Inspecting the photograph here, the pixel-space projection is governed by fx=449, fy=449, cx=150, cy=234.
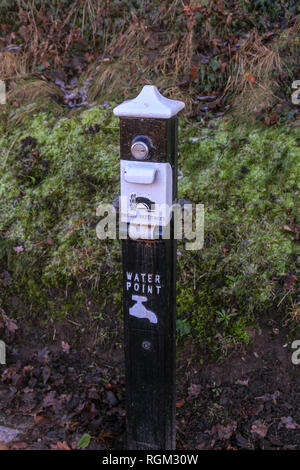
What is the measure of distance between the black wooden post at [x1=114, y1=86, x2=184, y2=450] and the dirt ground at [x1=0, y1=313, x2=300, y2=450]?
504 millimetres

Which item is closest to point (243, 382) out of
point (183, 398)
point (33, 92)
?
point (183, 398)

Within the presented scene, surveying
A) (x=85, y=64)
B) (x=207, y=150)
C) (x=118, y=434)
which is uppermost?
(x=85, y=64)

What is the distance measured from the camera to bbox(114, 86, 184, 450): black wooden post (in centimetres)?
257

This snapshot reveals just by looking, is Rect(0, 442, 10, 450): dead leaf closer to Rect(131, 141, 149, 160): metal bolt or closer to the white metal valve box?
the white metal valve box

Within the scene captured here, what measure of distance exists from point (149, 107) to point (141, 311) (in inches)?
51.4

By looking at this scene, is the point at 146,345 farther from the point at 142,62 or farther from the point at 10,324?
the point at 142,62

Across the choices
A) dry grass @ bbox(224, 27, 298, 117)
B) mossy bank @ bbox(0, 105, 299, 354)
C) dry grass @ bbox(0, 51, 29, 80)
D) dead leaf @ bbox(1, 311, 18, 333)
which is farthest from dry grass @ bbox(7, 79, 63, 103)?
dead leaf @ bbox(1, 311, 18, 333)

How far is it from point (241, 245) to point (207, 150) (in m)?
1.18

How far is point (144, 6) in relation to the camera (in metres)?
5.77

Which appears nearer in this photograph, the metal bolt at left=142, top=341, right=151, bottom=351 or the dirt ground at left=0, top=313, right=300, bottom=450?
the metal bolt at left=142, top=341, right=151, bottom=351

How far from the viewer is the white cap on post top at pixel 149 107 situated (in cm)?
250

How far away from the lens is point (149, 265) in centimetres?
286
